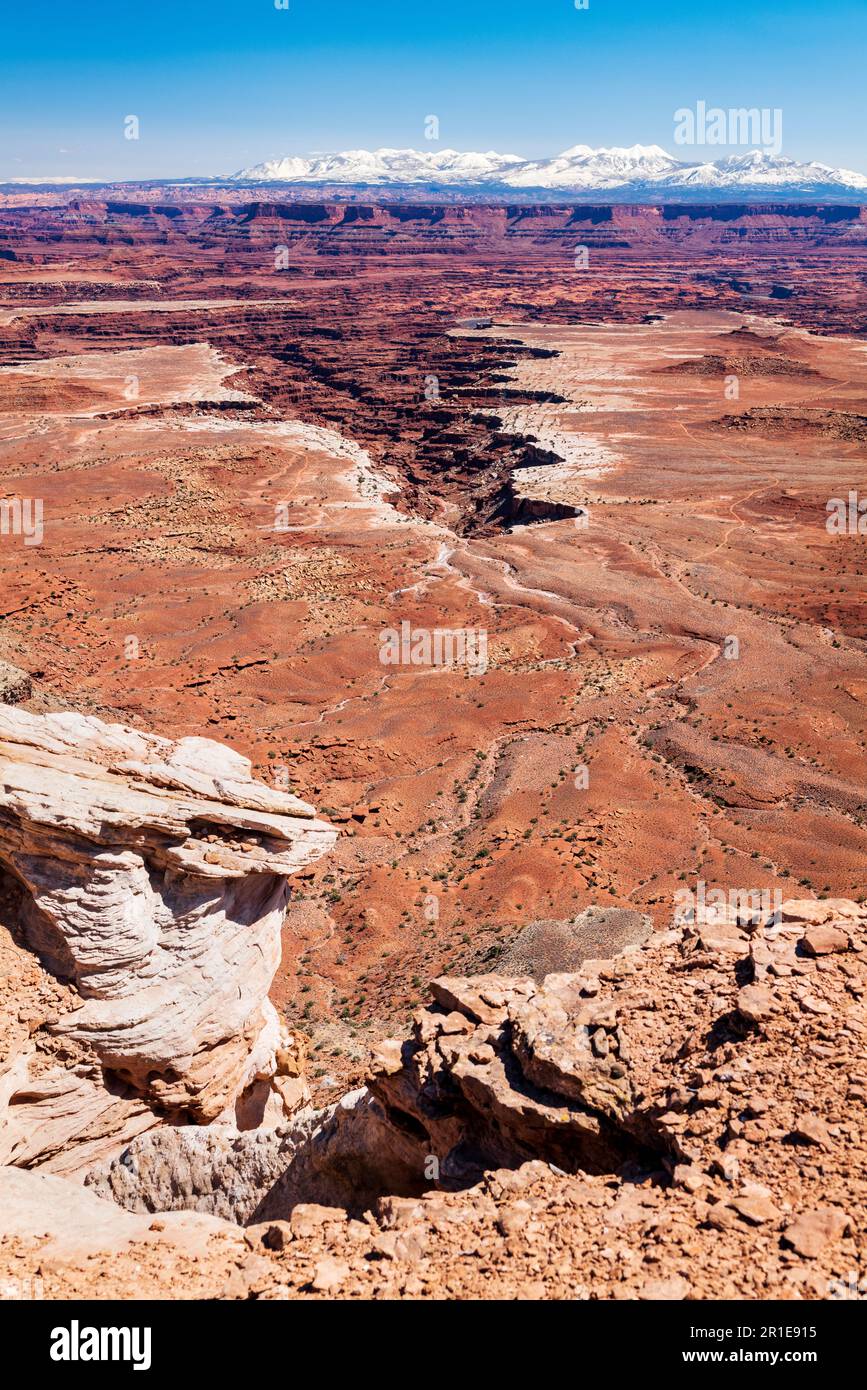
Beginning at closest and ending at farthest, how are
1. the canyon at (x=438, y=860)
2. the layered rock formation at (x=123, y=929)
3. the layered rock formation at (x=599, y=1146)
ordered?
the layered rock formation at (x=599, y=1146) → the canyon at (x=438, y=860) → the layered rock formation at (x=123, y=929)

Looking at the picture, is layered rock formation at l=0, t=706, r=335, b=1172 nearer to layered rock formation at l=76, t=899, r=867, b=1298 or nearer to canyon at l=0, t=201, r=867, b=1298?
canyon at l=0, t=201, r=867, b=1298

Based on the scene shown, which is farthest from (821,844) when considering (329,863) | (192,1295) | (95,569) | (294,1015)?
(95,569)

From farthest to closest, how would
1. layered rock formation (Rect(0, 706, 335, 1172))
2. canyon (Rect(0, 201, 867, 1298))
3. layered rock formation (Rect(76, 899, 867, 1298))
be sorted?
1. layered rock formation (Rect(0, 706, 335, 1172))
2. canyon (Rect(0, 201, 867, 1298))
3. layered rock formation (Rect(76, 899, 867, 1298))

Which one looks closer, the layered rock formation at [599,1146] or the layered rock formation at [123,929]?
the layered rock formation at [599,1146]

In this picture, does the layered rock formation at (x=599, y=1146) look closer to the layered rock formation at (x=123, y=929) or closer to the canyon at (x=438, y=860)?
the canyon at (x=438, y=860)

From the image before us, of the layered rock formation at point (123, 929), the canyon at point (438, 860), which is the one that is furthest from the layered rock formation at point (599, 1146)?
the layered rock formation at point (123, 929)

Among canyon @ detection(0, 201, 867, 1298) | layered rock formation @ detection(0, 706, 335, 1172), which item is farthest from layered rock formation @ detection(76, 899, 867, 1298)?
layered rock formation @ detection(0, 706, 335, 1172)
